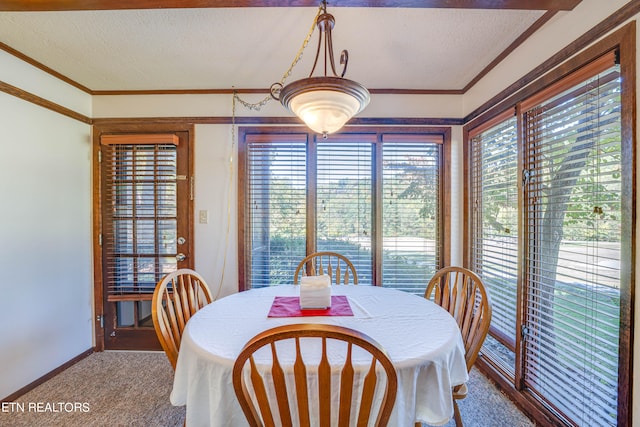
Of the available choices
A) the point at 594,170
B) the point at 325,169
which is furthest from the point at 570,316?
the point at 325,169

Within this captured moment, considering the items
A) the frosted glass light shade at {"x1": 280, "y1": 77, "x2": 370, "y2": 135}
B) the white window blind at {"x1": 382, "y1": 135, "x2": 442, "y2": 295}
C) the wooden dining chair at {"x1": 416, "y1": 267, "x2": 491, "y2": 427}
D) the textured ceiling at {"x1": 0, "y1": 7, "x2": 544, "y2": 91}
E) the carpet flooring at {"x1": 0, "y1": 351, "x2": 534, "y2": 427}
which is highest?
the textured ceiling at {"x1": 0, "y1": 7, "x2": 544, "y2": 91}

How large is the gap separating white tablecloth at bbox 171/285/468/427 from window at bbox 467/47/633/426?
27.2 inches

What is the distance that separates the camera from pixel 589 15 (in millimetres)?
1345

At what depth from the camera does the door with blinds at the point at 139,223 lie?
2467mm

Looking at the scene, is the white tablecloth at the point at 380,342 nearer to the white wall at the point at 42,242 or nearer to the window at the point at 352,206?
the window at the point at 352,206

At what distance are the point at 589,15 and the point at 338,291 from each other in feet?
6.44

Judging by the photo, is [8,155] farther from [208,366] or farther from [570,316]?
[570,316]

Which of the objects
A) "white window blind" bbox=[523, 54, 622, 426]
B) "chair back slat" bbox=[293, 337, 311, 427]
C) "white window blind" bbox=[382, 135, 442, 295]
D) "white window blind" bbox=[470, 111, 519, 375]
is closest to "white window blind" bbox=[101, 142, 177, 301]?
"white window blind" bbox=[382, 135, 442, 295]

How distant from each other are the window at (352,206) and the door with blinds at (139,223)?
612 mm

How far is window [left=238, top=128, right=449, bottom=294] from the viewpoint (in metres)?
2.53

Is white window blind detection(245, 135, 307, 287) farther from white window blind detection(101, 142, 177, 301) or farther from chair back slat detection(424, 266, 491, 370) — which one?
chair back slat detection(424, 266, 491, 370)

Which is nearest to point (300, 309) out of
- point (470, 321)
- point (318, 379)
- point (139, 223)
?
point (318, 379)

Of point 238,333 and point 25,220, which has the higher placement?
point 25,220

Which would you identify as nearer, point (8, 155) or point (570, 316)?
point (570, 316)
